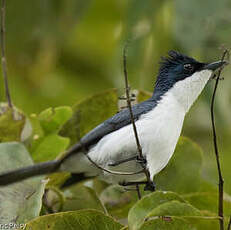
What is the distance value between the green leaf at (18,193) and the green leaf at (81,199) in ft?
0.73

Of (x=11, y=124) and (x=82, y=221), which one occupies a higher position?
(x=11, y=124)

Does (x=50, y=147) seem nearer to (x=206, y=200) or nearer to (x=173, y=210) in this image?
(x=206, y=200)

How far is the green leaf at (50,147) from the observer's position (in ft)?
13.1

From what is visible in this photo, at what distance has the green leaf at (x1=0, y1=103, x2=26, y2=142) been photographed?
12.9ft

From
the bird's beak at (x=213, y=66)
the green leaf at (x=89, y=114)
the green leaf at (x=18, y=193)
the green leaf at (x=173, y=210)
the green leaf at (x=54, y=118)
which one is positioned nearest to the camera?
the green leaf at (x=173, y=210)

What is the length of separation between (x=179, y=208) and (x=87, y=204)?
0.93 metres

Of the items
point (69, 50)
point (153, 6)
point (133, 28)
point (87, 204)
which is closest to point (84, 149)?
point (87, 204)

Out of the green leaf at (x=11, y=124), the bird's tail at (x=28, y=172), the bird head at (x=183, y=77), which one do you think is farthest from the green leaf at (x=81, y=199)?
the bird head at (x=183, y=77)

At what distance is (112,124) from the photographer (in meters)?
3.78

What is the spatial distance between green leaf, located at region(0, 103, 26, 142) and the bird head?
778 millimetres

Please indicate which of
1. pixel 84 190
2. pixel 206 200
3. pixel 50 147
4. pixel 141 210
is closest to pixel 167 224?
pixel 141 210

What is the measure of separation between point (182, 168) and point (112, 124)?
56cm

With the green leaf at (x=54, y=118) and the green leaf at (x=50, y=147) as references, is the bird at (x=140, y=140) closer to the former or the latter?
the green leaf at (x=50, y=147)

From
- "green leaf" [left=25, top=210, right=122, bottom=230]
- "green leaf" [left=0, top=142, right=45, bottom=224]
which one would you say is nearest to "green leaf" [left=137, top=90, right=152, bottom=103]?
"green leaf" [left=0, top=142, right=45, bottom=224]
